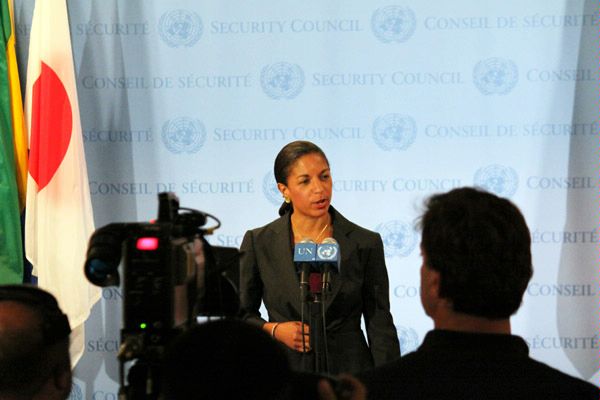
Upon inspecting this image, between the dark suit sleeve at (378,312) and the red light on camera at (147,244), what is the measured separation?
1705mm

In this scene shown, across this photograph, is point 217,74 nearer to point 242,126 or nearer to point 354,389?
point 242,126

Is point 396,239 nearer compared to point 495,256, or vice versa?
point 495,256

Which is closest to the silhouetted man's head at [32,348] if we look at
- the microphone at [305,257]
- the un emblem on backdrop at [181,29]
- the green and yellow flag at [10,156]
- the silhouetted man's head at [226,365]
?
the silhouetted man's head at [226,365]

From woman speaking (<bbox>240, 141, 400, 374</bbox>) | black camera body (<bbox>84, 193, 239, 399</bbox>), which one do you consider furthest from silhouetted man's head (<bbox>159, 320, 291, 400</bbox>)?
woman speaking (<bbox>240, 141, 400, 374</bbox>)

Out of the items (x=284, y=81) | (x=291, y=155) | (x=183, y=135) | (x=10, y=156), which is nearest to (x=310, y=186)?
(x=291, y=155)

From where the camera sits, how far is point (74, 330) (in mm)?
4992

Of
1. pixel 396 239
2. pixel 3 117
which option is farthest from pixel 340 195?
pixel 3 117

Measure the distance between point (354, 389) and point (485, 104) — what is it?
3935mm

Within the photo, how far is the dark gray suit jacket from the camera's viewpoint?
3357 mm

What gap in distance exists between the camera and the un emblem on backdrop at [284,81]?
5137 millimetres

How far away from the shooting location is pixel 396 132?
201 inches

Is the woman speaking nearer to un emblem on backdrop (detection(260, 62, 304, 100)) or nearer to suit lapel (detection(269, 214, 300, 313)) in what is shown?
suit lapel (detection(269, 214, 300, 313))

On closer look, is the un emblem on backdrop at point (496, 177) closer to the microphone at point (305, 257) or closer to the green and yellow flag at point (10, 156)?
the microphone at point (305, 257)

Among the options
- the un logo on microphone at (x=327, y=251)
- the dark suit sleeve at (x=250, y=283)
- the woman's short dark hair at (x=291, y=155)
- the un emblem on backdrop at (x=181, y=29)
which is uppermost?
the un emblem on backdrop at (x=181, y=29)
